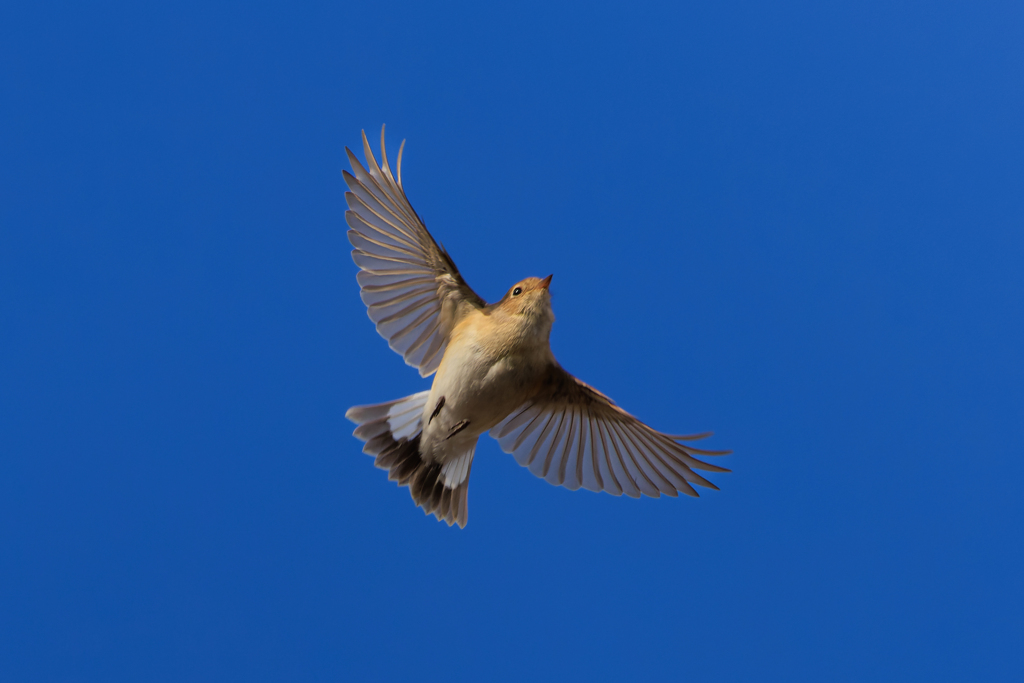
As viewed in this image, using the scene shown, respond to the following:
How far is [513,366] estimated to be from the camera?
3.95 m

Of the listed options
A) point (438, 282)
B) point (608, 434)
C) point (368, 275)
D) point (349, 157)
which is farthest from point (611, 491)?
point (349, 157)

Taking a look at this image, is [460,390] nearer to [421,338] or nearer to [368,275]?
[421,338]

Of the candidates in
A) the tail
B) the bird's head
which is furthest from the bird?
the bird's head

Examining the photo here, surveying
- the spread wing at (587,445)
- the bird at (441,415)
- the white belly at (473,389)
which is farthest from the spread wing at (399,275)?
the spread wing at (587,445)

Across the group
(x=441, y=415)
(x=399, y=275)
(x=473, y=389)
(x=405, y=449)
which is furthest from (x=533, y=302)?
(x=405, y=449)

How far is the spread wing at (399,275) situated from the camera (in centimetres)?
442

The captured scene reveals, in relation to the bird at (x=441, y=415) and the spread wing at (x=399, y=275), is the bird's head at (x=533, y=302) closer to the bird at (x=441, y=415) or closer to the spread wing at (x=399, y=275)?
the bird at (x=441, y=415)

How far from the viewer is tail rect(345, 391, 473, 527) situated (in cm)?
452

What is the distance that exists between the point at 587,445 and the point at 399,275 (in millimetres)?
1501

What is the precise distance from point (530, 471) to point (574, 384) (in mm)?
624

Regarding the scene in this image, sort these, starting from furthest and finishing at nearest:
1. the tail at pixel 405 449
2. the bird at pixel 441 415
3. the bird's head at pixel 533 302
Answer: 1. the tail at pixel 405 449
2. the bird at pixel 441 415
3. the bird's head at pixel 533 302

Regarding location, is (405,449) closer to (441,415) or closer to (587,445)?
(441,415)

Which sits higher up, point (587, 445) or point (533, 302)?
point (533, 302)

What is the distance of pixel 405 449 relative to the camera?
453 centimetres
